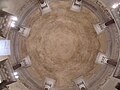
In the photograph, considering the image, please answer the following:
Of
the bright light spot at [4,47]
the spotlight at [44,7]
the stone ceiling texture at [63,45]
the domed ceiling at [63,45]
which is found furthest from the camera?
the stone ceiling texture at [63,45]

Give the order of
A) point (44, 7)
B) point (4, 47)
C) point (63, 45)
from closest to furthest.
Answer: point (4, 47)
point (44, 7)
point (63, 45)

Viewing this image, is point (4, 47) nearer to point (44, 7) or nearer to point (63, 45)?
point (44, 7)

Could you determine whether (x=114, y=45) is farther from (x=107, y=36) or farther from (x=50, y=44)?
(x=50, y=44)

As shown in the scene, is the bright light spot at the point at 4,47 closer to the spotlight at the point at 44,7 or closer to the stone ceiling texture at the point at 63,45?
the stone ceiling texture at the point at 63,45

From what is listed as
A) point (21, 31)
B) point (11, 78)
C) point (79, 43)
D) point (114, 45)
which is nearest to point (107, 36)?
point (114, 45)

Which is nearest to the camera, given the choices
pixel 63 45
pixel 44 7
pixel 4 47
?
pixel 4 47

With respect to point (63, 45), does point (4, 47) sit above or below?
below

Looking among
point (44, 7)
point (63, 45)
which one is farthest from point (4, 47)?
point (63, 45)

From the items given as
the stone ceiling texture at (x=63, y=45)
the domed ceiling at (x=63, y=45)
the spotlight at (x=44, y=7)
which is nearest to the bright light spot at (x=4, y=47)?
the domed ceiling at (x=63, y=45)

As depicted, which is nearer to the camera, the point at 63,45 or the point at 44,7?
the point at 44,7
